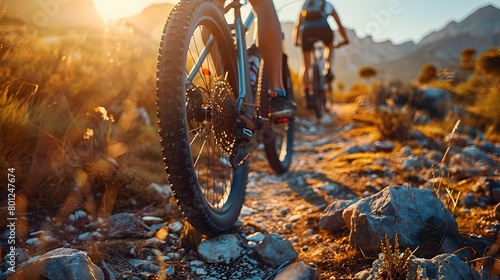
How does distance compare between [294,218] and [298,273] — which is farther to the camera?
[294,218]

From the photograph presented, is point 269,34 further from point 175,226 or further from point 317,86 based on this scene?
point 317,86

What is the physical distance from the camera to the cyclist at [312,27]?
5.16m

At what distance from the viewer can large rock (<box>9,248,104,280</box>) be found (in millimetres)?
1024

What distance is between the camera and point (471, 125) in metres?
5.61

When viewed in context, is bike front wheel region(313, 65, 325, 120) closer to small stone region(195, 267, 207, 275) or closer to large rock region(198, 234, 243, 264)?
large rock region(198, 234, 243, 264)

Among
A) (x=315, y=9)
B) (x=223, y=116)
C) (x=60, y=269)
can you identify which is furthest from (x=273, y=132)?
(x=315, y=9)

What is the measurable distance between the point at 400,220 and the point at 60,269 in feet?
4.41

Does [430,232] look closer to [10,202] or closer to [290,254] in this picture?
[290,254]

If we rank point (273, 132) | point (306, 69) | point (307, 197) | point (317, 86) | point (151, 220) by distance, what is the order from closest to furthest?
point (151, 220)
point (307, 197)
point (273, 132)
point (306, 69)
point (317, 86)

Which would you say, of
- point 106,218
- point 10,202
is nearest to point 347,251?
point 106,218

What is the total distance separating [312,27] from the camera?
207 inches

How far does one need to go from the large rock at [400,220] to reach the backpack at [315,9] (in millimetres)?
4204

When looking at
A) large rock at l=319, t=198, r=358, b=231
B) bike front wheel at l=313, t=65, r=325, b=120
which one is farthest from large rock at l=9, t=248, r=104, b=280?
bike front wheel at l=313, t=65, r=325, b=120

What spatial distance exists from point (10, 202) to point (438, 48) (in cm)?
11060
